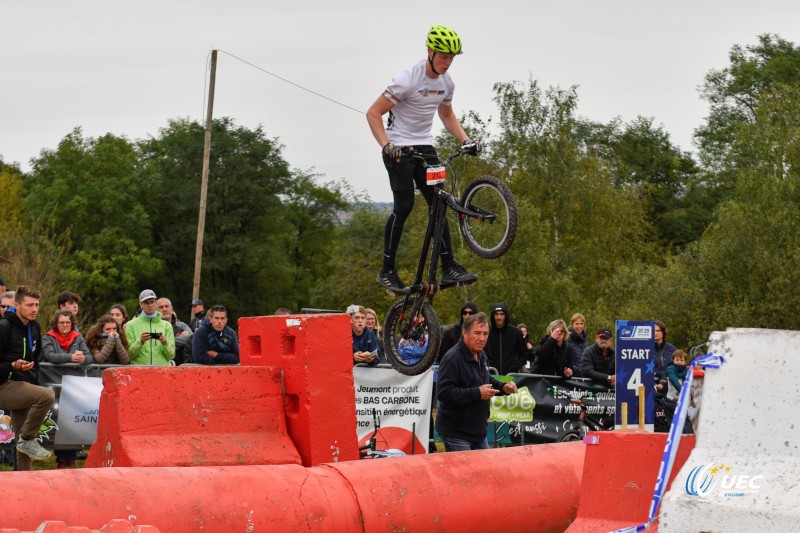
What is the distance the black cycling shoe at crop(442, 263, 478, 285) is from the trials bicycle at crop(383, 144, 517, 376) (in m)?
0.08

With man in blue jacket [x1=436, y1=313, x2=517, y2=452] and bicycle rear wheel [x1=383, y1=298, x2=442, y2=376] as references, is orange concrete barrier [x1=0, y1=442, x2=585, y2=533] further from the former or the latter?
bicycle rear wheel [x1=383, y1=298, x2=442, y2=376]

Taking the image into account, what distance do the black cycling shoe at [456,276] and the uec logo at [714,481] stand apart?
13.0ft

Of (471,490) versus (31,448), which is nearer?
(471,490)

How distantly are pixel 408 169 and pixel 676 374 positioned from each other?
6496mm

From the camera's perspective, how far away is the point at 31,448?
34.6 ft

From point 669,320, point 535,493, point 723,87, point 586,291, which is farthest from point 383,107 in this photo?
point 723,87

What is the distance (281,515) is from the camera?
298 inches

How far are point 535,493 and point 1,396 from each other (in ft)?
16.4

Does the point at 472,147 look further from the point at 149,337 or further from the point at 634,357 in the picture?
the point at 149,337

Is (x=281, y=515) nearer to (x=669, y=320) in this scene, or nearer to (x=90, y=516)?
(x=90, y=516)

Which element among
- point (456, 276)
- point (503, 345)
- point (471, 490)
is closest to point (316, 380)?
point (456, 276)

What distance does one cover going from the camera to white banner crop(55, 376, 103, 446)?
11539mm

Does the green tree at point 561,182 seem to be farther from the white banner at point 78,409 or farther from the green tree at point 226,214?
the white banner at point 78,409

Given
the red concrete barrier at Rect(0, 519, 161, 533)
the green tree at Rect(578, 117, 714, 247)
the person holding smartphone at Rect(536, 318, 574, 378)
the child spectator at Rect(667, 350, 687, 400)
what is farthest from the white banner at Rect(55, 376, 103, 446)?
the green tree at Rect(578, 117, 714, 247)
